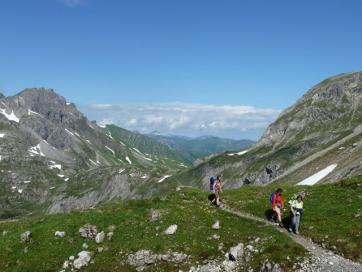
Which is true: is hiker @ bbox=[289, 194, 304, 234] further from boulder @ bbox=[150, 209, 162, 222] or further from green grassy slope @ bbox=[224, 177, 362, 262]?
boulder @ bbox=[150, 209, 162, 222]

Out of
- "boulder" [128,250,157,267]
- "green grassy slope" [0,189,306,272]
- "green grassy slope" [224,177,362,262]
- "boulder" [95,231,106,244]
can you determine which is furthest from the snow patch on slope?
"boulder" [128,250,157,267]

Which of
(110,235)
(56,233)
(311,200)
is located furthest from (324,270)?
(56,233)

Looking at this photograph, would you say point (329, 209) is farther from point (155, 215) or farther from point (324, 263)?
point (155, 215)

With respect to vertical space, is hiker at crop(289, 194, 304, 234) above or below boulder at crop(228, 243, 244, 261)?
above

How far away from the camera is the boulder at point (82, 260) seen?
39.1 m

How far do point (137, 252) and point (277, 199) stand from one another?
13.6 metres

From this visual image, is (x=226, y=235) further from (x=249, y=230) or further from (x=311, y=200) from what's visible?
(x=311, y=200)

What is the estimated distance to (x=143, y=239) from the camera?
40.9m

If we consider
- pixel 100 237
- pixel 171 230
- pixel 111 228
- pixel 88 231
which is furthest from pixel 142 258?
pixel 88 231

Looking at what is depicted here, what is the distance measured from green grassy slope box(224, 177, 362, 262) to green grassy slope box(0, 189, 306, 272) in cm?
307

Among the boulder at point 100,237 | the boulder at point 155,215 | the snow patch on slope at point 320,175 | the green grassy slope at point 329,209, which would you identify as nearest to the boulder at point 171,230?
the boulder at point 155,215

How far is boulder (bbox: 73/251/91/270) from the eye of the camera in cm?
3906

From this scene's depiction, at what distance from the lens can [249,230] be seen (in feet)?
131

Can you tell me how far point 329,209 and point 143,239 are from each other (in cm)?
1726
